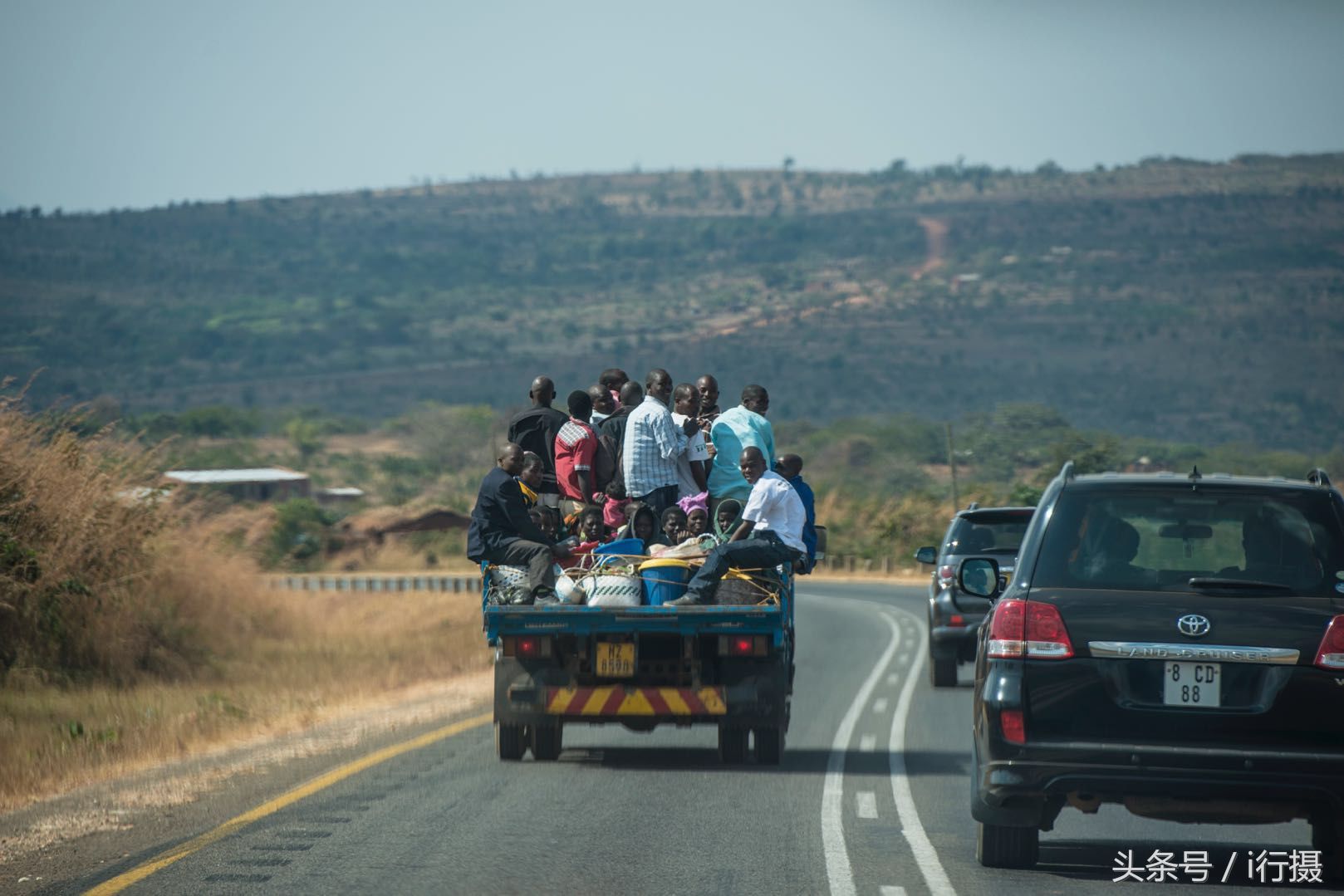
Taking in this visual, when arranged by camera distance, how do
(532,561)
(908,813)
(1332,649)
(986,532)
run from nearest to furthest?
1. (1332,649)
2. (908,813)
3. (532,561)
4. (986,532)

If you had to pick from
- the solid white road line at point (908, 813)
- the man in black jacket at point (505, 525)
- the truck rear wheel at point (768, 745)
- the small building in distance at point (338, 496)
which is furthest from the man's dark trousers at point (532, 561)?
the small building in distance at point (338, 496)

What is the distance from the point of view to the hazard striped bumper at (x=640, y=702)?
13.0 metres

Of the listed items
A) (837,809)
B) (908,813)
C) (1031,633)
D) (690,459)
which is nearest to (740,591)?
(837,809)

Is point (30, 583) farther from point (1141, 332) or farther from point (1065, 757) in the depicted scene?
point (1141, 332)

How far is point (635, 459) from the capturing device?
14211 mm

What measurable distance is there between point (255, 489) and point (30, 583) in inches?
3127

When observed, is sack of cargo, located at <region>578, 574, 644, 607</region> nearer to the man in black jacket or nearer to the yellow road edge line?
the man in black jacket

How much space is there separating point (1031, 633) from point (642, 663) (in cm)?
509

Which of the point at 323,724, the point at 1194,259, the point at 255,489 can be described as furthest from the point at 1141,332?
the point at 323,724

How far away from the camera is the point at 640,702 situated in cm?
1305

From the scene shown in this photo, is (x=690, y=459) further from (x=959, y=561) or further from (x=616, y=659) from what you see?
(x=959, y=561)

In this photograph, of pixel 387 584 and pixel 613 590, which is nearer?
pixel 613 590

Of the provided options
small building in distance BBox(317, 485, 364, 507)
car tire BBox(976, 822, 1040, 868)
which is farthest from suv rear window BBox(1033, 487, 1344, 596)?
small building in distance BBox(317, 485, 364, 507)

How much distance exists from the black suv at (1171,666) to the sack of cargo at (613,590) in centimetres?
444
